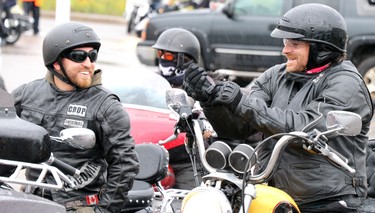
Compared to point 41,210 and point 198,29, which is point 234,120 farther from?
point 198,29

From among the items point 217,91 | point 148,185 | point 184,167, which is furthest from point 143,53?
point 217,91

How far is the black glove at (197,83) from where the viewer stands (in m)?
4.06

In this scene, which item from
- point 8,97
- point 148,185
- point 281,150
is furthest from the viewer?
point 148,185

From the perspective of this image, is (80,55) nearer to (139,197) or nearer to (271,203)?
(139,197)

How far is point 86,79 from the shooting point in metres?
4.69

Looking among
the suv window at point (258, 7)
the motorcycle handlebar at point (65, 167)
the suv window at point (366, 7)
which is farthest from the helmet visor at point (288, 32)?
the suv window at point (258, 7)

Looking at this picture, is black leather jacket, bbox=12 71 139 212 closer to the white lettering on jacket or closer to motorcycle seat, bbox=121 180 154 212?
the white lettering on jacket

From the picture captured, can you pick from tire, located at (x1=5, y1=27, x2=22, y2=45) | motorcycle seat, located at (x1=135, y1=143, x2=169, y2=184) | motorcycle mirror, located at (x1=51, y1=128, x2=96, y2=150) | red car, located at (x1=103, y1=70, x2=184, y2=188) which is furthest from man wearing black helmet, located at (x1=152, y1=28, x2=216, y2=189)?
tire, located at (x1=5, y1=27, x2=22, y2=45)

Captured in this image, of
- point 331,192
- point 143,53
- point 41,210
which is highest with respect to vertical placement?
point 41,210

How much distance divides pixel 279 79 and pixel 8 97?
164 cm

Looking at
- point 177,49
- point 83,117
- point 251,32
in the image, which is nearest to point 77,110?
point 83,117

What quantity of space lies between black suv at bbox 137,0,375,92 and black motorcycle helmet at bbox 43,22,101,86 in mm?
8621

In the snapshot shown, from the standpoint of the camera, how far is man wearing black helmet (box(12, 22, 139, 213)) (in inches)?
178

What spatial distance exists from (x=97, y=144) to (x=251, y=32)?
9.44 m
